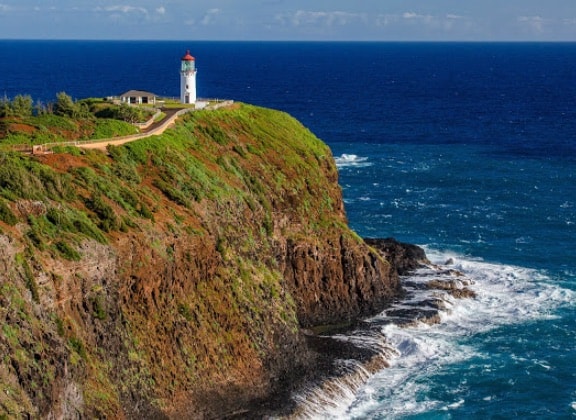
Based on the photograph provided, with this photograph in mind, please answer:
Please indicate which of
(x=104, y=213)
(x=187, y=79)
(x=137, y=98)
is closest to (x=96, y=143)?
(x=104, y=213)

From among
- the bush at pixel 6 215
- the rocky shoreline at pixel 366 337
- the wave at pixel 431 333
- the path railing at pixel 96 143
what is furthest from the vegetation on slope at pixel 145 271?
the wave at pixel 431 333

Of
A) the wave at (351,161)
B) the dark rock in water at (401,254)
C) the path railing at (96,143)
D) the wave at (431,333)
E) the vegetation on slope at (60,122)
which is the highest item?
the vegetation on slope at (60,122)

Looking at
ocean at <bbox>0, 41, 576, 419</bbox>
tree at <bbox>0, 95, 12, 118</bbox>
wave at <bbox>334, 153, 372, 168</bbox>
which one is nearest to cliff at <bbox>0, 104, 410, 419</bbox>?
ocean at <bbox>0, 41, 576, 419</bbox>

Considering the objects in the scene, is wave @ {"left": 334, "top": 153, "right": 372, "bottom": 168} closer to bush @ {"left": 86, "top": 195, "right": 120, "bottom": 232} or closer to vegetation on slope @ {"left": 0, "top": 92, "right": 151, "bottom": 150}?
vegetation on slope @ {"left": 0, "top": 92, "right": 151, "bottom": 150}

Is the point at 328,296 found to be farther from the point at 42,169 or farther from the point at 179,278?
the point at 42,169

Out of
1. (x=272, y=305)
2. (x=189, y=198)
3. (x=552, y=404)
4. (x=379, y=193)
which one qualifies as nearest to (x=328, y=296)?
(x=272, y=305)

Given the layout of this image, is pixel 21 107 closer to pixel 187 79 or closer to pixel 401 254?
pixel 187 79

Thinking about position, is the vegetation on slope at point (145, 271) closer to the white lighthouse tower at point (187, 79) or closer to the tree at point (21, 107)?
the tree at point (21, 107)
